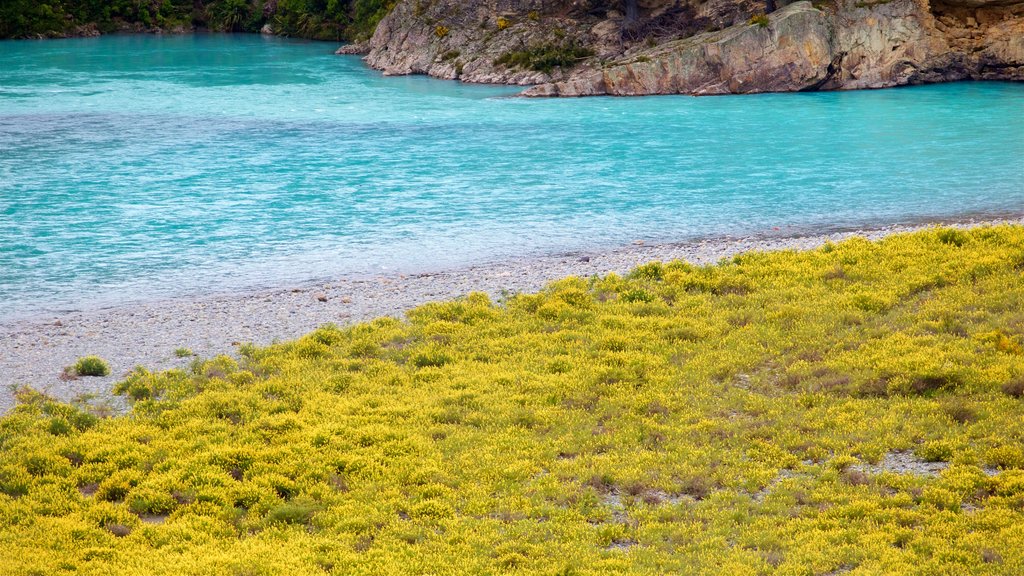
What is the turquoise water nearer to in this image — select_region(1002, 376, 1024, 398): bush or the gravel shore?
the gravel shore

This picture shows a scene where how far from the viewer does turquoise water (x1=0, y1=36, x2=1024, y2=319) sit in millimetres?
24875

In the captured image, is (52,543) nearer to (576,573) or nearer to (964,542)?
(576,573)

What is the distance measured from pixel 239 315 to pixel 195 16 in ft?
318

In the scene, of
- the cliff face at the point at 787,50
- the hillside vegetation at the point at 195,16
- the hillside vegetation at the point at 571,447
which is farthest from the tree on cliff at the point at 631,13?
the hillside vegetation at the point at 571,447

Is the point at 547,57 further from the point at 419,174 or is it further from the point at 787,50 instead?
the point at 419,174

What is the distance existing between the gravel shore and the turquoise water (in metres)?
1.43

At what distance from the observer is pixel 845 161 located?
36031 millimetres

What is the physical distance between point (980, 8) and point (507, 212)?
3997 centimetres

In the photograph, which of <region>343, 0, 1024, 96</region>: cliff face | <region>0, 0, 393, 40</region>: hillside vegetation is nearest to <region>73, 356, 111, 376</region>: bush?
<region>343, 0, 1024, 96</region>: cliff face

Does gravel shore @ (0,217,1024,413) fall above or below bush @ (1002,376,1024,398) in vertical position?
below

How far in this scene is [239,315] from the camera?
62.2 feet

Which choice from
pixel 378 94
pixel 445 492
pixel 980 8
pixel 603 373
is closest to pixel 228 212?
pixel 603 373

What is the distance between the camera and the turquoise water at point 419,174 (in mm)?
24875

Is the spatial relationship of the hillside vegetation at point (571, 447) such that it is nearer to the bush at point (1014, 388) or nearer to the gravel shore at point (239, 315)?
the bush at point (1014, 388)
